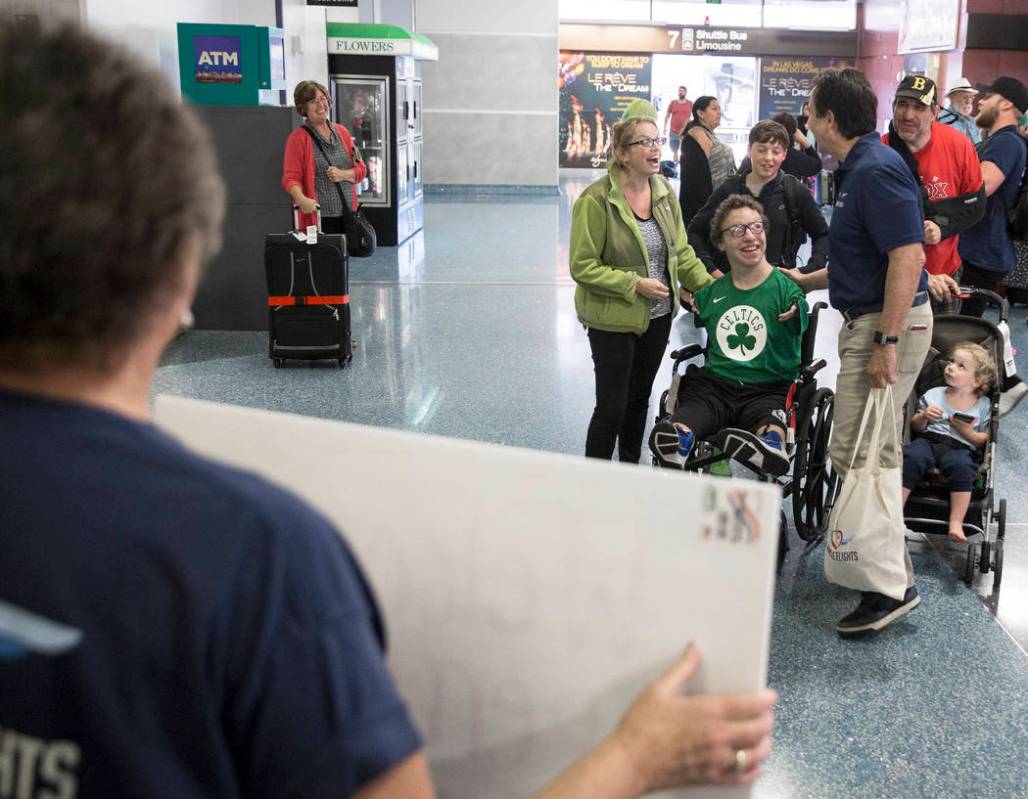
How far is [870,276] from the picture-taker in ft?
11.1

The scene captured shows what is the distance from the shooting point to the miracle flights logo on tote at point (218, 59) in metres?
7.48

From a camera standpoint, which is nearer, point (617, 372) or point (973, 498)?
point (973, 498)

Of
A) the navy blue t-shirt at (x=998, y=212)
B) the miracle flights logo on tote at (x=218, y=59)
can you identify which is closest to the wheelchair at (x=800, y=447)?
the navy blue t-shirt at (x=998, y=212)

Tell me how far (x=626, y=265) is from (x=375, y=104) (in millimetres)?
8953

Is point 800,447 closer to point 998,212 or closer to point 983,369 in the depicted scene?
point 983,369

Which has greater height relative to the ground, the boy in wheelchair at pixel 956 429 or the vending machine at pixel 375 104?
the vending machine at pixel 375 104

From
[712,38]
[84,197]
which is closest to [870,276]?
[84,197]

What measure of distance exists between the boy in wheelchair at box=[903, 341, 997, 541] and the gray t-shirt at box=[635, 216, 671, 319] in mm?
1040

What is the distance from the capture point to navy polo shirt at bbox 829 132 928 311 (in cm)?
320

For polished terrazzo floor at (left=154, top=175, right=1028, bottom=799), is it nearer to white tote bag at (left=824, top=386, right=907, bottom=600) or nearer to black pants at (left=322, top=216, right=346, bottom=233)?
white tote bag at (left=824, top=386, right=907, bottom=600)

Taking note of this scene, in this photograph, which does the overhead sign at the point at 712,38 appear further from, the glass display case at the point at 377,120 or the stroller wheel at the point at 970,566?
the stroller wheel at the point at 970,566

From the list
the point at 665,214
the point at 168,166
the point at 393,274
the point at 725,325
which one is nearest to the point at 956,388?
the point at 725,325

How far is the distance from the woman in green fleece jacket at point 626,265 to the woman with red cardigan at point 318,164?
357cm

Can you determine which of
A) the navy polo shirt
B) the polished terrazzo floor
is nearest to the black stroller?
the polished terrazzo floor
